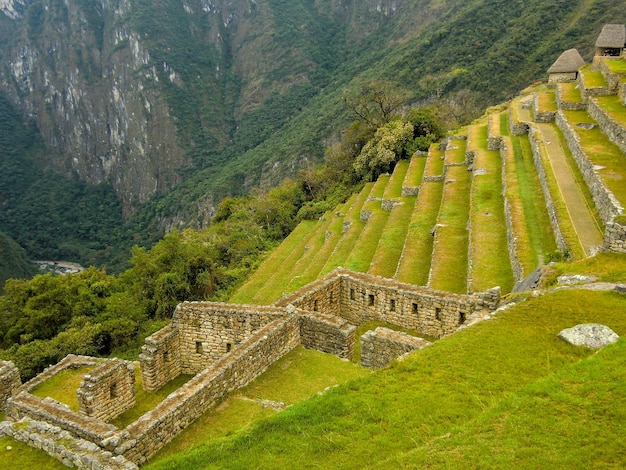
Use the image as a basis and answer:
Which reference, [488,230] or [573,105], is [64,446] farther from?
[573,105]

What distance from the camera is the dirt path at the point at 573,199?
15891mm

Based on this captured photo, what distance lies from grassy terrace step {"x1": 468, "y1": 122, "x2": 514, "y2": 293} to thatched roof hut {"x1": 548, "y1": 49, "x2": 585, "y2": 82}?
60.3 feet

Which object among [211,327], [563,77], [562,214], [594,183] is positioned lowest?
[211,327]

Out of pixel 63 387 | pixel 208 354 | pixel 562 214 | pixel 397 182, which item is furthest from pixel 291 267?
pixel 208 354

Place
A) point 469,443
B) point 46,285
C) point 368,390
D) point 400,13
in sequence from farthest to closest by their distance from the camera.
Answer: point 400,13 → point 46,285 → point 368,390 → point 469,443

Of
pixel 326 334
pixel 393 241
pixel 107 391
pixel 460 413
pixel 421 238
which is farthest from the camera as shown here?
pixel 393 241

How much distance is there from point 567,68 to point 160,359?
43.9 metres

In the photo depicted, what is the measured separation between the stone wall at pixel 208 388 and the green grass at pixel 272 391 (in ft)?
0.46

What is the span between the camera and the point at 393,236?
2559cm

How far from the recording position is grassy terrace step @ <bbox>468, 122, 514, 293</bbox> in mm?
16891

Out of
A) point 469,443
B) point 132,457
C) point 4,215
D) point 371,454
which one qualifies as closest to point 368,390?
point 371,454

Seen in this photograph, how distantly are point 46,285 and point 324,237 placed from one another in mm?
17714

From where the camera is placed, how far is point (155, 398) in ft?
39.5

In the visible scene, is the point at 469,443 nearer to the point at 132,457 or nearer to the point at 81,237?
the point at 132,457
